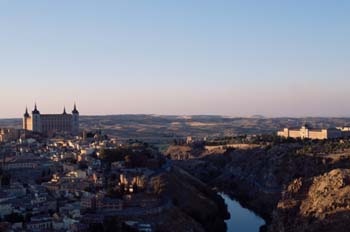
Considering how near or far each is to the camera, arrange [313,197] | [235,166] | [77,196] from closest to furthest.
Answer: [313,197], [77,196], [235,166]

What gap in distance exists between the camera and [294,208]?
34.4 meters

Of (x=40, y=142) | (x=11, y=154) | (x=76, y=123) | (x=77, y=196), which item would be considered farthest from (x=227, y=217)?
(x=76, y=123)

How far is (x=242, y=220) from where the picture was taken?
138 ft

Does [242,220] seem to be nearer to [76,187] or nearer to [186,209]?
[186,209]

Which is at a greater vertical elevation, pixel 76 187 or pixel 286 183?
pixel 76 187

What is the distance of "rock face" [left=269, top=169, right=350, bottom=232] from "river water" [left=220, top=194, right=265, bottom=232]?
3.34 meters

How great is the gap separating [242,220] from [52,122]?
46.6m

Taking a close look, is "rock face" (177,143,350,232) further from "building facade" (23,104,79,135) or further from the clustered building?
"building facade" (23,104,79,135)

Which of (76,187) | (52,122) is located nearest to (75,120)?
(52,122)

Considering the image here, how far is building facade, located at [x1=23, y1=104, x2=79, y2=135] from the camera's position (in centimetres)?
8238

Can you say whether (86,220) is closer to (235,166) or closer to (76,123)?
(235,166)

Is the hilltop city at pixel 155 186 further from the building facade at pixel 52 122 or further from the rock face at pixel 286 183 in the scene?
the building facade at pixel 52 122

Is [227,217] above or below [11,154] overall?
below

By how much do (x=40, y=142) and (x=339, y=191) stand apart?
4071 cm
